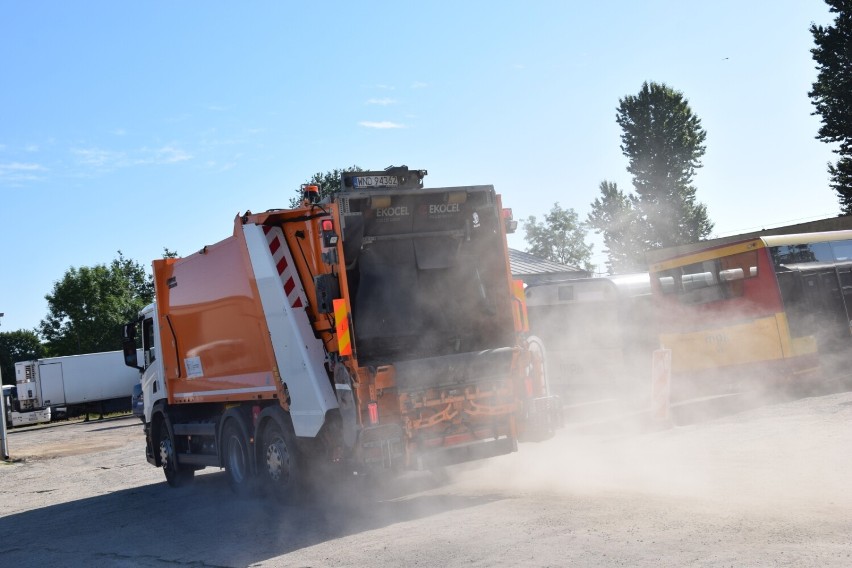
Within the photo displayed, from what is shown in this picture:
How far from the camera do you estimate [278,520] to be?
981 centimetres

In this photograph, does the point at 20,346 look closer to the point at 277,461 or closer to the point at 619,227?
the point at 619,227

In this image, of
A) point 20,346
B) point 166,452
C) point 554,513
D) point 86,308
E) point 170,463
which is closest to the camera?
point 554,513

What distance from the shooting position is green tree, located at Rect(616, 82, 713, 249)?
63.6m

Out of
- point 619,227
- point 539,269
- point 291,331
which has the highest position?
point 619,227

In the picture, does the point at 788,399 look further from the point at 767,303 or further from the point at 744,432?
the point at 744,432

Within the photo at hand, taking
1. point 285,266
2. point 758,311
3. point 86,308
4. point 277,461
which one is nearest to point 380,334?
point 285,266

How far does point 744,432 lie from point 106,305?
82.4 metres

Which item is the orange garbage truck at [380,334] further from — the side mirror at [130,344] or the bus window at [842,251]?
the bus window at [842,251]

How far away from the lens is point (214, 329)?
495 inches

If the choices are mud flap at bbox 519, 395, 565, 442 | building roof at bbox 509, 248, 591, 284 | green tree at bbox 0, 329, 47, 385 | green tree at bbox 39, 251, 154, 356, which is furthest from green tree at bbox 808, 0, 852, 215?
green tree at bbox 0, 329, 47, 385

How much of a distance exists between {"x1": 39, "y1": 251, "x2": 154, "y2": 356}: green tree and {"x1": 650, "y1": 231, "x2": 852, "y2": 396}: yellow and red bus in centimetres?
7478

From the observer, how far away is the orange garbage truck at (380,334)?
30.3 ft

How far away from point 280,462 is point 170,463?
4.59m

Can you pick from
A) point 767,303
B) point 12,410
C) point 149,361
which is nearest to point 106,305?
point 12,410
